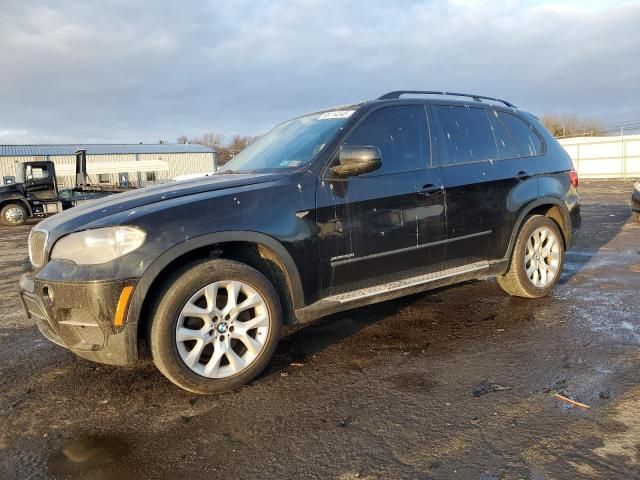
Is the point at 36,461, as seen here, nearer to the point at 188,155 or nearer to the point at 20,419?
the point at 20,419

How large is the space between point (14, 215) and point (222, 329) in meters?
15.8

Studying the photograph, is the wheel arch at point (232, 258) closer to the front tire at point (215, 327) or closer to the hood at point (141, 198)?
the front tire at point (215, 327)

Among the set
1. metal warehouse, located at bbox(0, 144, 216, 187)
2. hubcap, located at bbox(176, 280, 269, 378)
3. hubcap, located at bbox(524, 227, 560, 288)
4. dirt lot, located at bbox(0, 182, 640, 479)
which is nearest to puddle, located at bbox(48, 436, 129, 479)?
dirt lot, located at bbox(0, 182, 640, 479)

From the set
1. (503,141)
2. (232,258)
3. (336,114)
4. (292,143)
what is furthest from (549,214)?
(232,258)

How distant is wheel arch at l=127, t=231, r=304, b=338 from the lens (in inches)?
116

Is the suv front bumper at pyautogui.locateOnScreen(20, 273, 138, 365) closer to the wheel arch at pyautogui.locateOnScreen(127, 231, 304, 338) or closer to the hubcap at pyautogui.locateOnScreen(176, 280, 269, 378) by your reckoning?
the wheel arch at pyautogui.locateOnScreen(127, 231, 304, 338)

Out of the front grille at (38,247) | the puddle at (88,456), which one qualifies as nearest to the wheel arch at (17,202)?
the front grille at (38,247)

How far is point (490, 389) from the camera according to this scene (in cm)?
309

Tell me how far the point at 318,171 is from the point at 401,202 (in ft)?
2.39

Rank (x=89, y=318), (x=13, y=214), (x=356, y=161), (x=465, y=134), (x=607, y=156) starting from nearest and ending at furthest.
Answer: (x=89, y=318), (x=356, y=161), (x=465, y=134), (x=13, y=214), (x=607, y=156)

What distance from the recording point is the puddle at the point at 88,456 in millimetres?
2400

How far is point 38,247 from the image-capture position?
3.28m

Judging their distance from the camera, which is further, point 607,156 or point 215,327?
point 607,156

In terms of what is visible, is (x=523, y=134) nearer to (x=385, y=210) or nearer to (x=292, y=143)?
(x=385, y=210)
